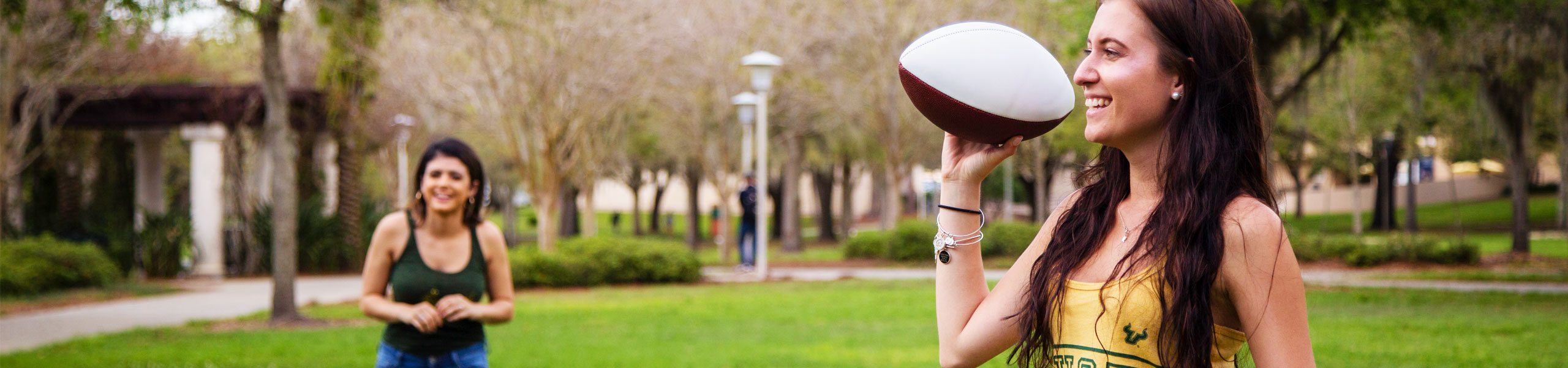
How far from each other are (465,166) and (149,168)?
20677mm

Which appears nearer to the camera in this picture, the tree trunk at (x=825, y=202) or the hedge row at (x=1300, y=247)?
the hedge row at (x=1300, y=247)

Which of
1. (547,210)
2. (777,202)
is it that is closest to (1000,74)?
(547,210)

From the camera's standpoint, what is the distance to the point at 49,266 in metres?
15.9

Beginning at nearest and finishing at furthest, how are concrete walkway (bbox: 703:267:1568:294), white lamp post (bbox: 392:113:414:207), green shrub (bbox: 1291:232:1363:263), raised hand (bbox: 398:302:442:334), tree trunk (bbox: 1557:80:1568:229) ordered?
raised hand (bbox: 398:302:442:334)
concrete walkway (bbox: 703:267:1568:294)
tree trunk (bbox: 1557:80:1568:229)
green shrub (bbox: 1291:232:1363:263)
white lamp post (bbox: 392:113:414:207)

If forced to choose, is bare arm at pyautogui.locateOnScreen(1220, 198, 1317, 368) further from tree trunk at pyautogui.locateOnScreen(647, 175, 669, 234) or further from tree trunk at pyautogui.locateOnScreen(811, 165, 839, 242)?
tree trunk at pyautogui.locateOnScreen(647, 175, 669, 234)

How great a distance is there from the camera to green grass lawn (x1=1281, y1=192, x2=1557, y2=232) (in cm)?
4003

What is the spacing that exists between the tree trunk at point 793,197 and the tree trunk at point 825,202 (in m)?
5.54

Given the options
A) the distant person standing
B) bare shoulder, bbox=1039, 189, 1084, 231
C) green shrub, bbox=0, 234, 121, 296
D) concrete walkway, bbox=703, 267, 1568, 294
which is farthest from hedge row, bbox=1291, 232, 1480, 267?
bare shoulder, bbox=1039, 189, 1084, 231

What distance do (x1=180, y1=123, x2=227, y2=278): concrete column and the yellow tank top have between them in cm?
2057

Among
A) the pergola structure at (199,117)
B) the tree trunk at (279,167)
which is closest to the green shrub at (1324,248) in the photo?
the tree trunk at (279,167)

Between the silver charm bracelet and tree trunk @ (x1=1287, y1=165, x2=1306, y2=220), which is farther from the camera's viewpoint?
tree trunk @ (x1=1287, y1=165, x2=1306, y2=220)

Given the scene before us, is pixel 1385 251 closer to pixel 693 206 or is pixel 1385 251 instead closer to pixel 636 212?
pixel 693 206

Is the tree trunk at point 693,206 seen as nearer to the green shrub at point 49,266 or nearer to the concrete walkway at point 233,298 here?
the concrete walkway at point 233,298

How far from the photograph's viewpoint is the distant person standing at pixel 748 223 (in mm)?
21547
